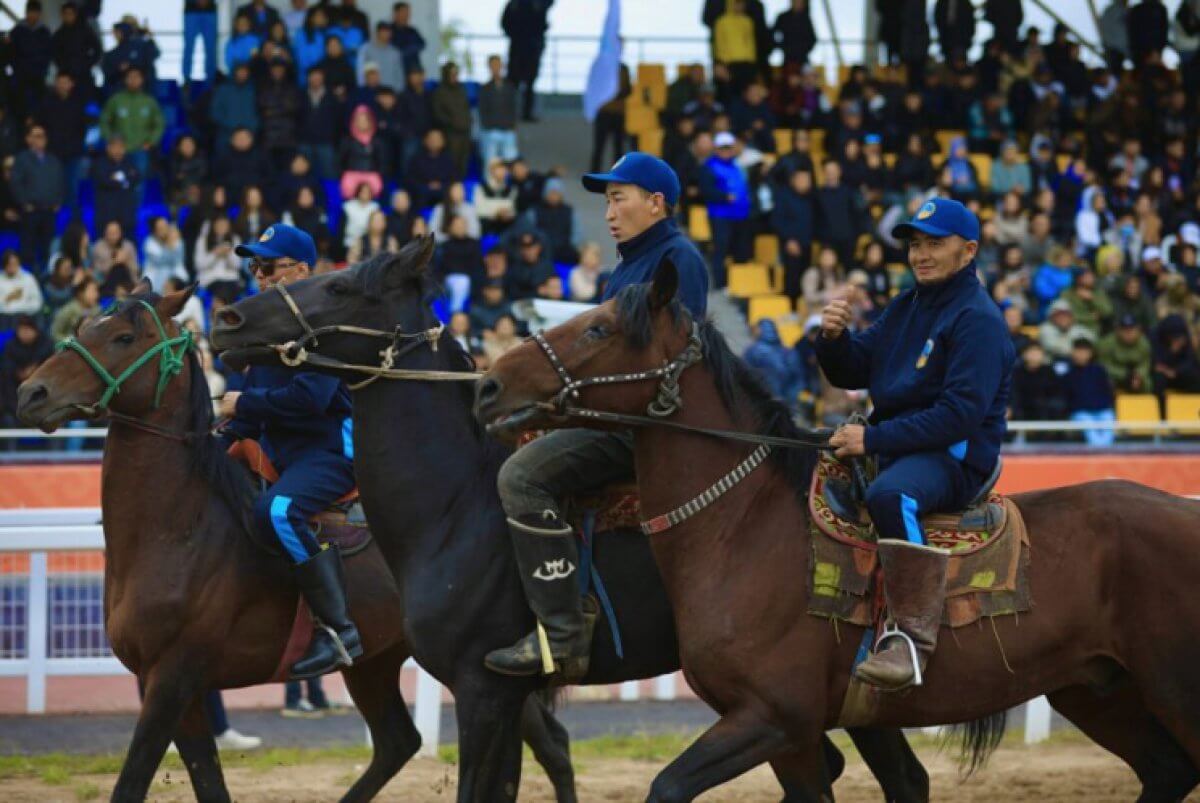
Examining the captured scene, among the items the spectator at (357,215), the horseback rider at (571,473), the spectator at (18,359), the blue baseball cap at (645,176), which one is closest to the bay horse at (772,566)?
the horseback rider at (571,473)

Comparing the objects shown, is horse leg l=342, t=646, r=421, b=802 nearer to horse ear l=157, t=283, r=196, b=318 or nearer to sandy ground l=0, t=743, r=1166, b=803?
sandy ground l=0, t=743, r=1166, b=803

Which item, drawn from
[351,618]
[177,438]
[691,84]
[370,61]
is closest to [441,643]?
[351,618]

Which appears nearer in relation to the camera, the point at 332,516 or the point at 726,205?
the point at 332,516

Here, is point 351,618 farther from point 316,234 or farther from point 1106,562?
point 316,234

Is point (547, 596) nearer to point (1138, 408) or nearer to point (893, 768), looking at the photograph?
point (893, 768)

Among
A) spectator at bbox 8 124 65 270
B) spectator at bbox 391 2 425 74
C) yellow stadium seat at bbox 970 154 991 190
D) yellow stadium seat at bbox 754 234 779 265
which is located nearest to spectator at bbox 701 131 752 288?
yellow stadium seat at bbox 754 234 779 265

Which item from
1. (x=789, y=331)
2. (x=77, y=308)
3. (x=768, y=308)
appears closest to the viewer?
(x=77, y=308)

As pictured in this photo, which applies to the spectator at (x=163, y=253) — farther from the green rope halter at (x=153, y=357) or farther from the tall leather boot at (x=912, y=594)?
the tall leather boot at (x=912, y=594)

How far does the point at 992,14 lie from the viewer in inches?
917

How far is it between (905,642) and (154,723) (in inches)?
128

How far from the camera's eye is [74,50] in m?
19.4

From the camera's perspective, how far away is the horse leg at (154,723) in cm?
712

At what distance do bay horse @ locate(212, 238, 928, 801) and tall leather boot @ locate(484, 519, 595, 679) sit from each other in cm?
13

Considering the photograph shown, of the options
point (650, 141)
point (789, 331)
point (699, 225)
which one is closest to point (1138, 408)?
point (789, 331)
